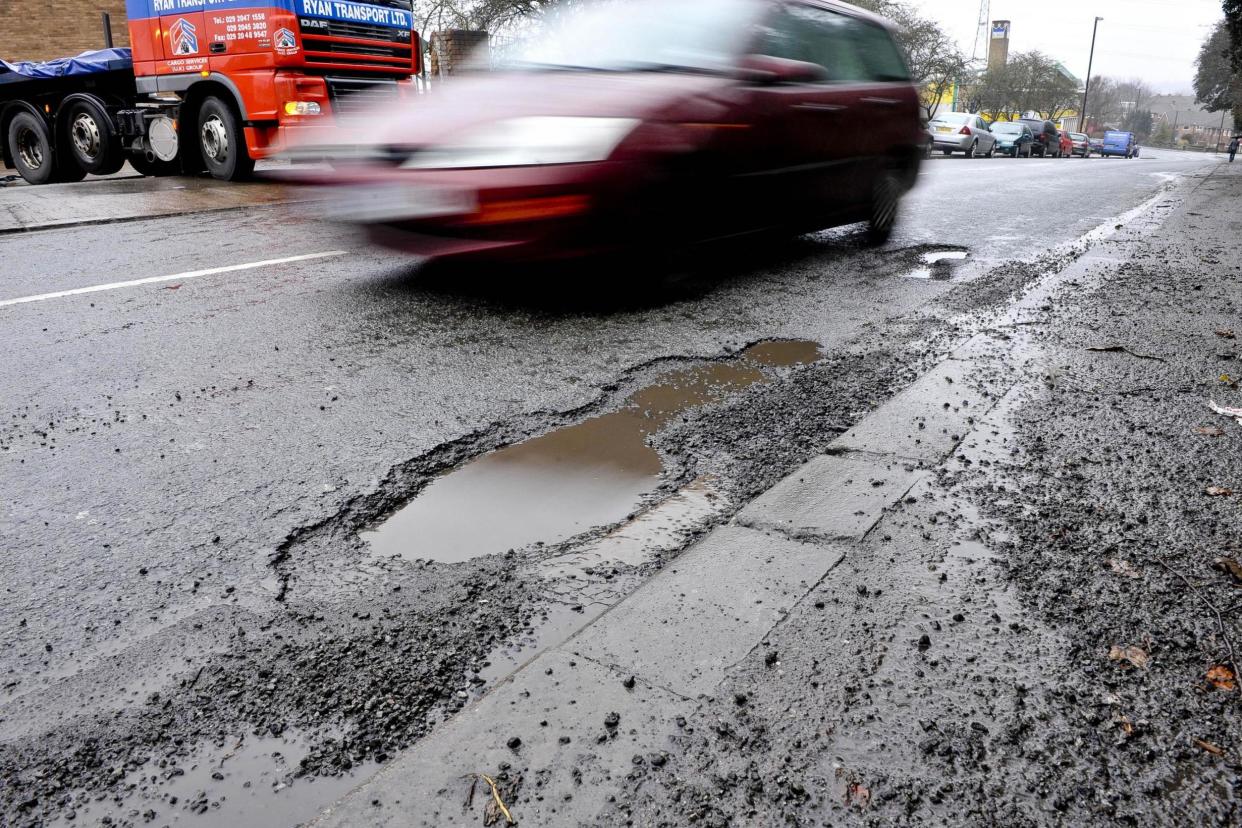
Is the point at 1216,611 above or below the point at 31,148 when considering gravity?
below

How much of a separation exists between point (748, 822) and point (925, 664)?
0.60 meters

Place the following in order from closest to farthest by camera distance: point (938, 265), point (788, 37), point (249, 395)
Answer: point (249, 395) → point (788, 37) → point (938, 265)

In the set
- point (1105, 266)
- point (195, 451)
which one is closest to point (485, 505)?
point (195, 451)

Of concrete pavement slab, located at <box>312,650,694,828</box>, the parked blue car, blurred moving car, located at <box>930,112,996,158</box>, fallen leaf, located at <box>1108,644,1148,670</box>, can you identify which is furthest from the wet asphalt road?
the parked blue car

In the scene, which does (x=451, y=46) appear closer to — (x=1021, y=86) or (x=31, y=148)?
(x=31, y=148)

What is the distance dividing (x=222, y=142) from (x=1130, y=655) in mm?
11792

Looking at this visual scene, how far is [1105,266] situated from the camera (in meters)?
6.20

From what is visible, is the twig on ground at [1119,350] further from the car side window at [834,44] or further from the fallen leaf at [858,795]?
the fallen leaf at [858,795]

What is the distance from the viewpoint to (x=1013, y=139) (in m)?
34.0

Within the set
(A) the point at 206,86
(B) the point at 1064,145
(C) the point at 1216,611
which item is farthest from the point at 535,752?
(B) the point at 1064,145

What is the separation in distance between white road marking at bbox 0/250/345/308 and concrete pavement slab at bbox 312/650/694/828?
15.4ft

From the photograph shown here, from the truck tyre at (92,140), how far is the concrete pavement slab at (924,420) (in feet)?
39.9

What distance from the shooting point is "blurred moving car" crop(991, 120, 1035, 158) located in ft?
111

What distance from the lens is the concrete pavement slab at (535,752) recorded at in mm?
1437
